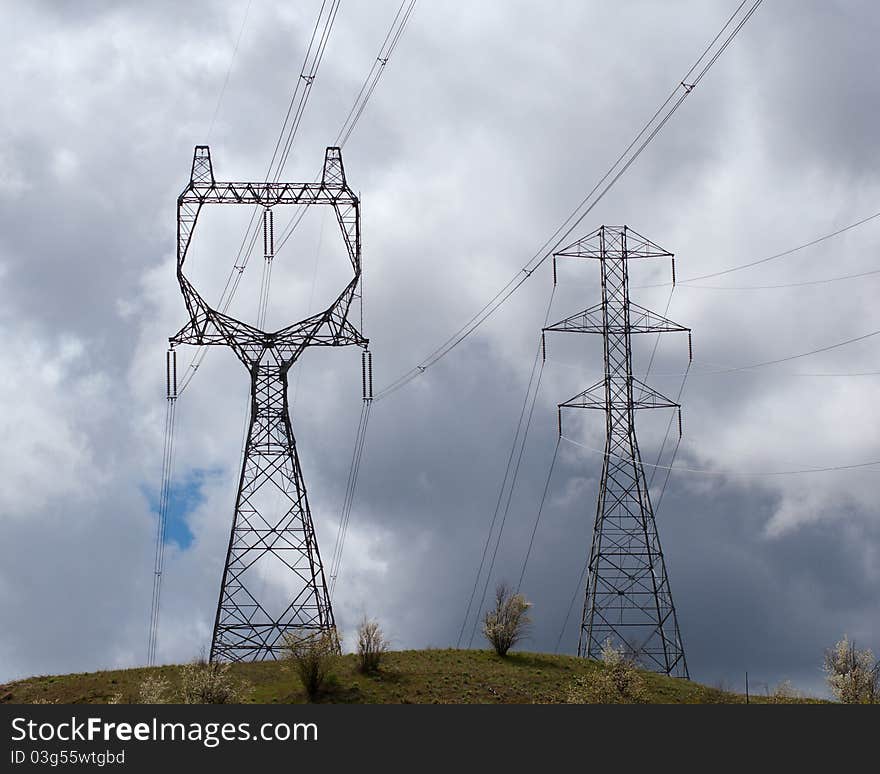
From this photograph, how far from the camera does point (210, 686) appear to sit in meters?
60.1

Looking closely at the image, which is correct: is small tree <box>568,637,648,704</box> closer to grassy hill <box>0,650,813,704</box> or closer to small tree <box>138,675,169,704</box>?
grassy hill <box>0,650,813,704</box>

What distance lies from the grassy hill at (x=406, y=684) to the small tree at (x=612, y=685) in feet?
2.48

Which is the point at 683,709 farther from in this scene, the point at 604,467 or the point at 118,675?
the point at 118,675

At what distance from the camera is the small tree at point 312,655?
64625 mm

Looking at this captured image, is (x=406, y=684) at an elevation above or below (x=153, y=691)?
above

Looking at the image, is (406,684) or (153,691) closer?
(153,691)

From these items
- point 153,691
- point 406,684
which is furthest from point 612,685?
point 153,691

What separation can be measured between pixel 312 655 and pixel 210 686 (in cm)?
643

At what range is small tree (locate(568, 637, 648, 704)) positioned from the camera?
207 ft

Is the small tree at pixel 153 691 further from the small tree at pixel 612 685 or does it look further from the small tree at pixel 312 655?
the small tree at pixel 612 685

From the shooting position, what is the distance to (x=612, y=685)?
64.2 m

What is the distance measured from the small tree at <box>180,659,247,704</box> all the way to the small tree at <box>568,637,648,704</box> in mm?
15988

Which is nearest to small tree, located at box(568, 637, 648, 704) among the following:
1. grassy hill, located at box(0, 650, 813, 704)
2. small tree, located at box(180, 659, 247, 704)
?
grassy hill, located at box(0, 650, 813, 704)

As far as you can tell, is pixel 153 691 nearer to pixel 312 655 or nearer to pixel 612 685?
pixel 312 655
